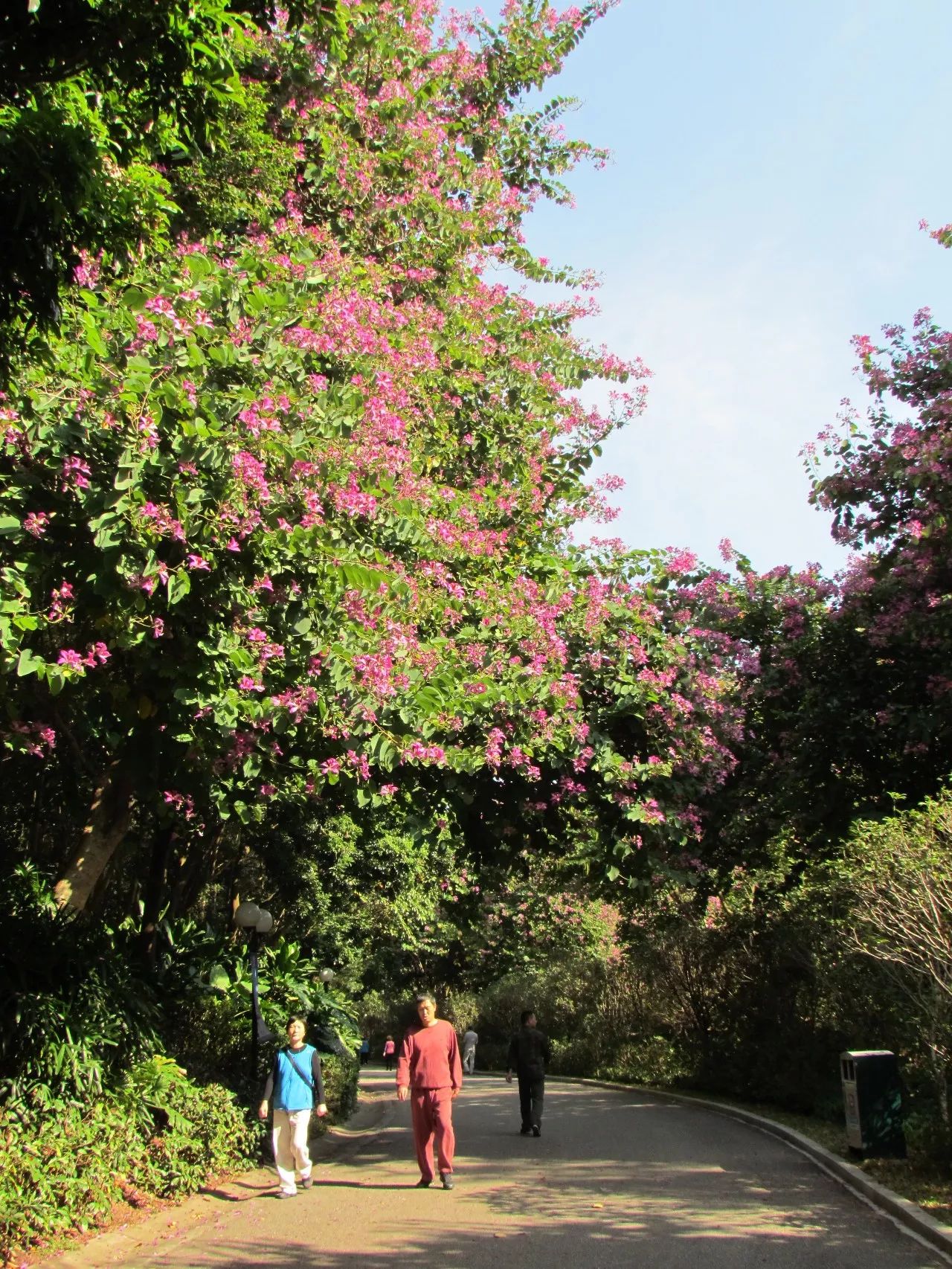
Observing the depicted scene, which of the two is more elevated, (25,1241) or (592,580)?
(592,580)

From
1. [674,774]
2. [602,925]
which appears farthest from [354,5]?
[602,925]

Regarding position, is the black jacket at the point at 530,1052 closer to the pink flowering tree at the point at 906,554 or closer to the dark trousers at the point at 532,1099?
the dark trousers at the point at 532,1099

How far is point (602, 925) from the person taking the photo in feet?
116

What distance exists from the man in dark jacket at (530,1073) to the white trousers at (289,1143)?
4402 millimetres

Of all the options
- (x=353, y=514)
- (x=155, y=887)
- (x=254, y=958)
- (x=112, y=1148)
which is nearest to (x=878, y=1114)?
(x=254, y=958)

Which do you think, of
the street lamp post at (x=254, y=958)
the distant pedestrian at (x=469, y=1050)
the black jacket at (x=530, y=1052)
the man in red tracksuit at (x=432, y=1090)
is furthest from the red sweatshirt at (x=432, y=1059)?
the distant pedestrian at (x=469, y=1050)

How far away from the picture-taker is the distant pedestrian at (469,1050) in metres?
31.5

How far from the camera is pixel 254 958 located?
11.3 meters

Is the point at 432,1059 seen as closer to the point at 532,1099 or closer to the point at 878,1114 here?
the point at 878,1114

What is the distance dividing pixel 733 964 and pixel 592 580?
10.6 metres

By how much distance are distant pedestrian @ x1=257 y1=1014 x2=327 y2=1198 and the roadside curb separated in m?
4.67

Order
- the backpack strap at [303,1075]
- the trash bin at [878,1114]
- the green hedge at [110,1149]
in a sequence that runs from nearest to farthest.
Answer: the green hedge at [110,1149]
the backpack strap at [303,1075]
the trash bin at [878,1114]

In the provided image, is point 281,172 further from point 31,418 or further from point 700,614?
point 700,614

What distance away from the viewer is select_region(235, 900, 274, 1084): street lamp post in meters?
11.3
